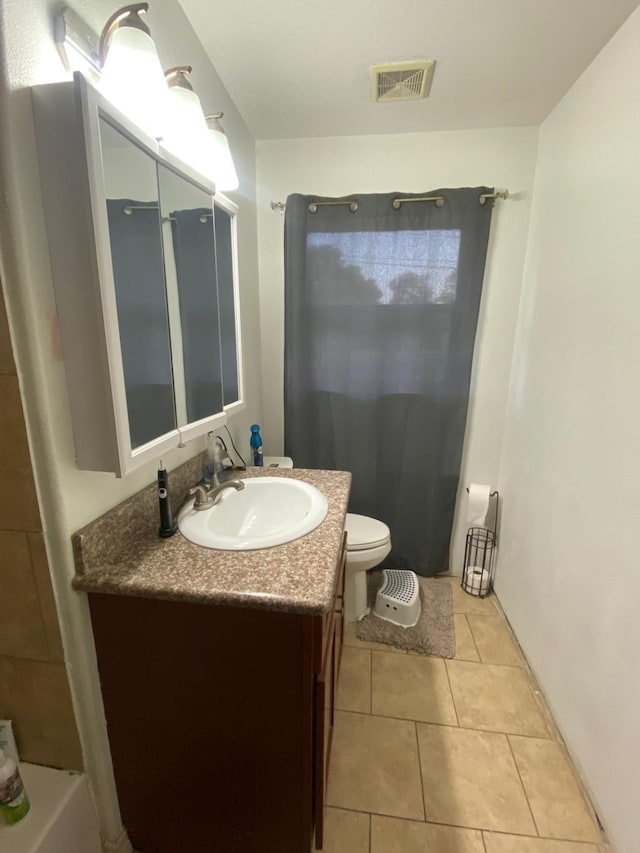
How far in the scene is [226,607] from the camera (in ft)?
2.61

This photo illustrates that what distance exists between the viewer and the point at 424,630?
1825mm

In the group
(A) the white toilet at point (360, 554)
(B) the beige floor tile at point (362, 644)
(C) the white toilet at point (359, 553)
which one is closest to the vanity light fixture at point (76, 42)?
(C) the white toilet at point (359, 553)

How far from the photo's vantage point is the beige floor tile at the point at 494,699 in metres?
1.40

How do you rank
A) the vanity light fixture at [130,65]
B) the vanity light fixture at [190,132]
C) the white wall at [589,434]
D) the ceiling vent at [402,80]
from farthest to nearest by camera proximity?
the ceiling vent at [402,80] < the white wall at [589,434] < the vanity light fixture at [190,132] < the vanity light fixture at [130,65]

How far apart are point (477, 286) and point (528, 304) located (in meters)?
0.25

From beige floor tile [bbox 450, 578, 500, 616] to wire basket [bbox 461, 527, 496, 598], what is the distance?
0.08ft

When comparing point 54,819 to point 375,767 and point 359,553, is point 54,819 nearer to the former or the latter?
point 375,767

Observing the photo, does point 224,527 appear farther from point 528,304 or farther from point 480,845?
point 528,304

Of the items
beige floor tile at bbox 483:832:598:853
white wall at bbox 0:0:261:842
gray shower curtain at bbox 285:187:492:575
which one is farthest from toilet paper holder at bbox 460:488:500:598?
white wall at bbox 0:0:261:842

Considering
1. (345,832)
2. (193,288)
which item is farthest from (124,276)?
(345,832)

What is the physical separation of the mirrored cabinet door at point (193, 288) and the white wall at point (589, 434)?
4.11 feet

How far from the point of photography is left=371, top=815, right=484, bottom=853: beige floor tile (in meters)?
1.06

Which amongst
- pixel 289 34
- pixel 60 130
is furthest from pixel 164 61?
pixel 60 130

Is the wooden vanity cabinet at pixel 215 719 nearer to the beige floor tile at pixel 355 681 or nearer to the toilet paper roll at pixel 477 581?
the beige floor tile at pixel 355 681
